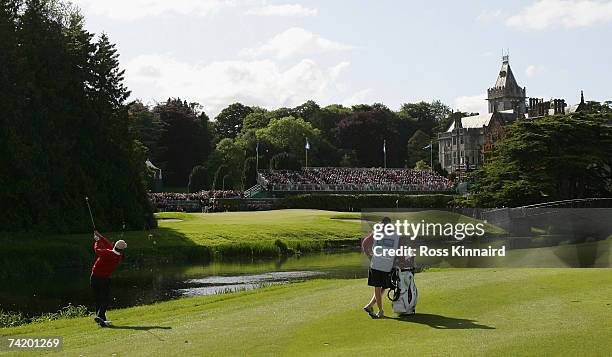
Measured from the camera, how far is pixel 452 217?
33281 mm

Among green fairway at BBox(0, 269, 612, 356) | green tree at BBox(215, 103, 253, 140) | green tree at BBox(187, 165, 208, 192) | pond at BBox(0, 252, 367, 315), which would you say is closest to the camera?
green fairway at BBox(0, 269, 612, 356)

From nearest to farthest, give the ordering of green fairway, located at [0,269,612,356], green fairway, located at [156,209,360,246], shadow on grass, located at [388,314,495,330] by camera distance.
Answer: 1. green fairway, located at [0,269,612,356]
2. shadow on grass, located at [388,314,495,330]
3. green fairway, located at [156,209,360,246]

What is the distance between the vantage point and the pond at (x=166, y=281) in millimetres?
26812

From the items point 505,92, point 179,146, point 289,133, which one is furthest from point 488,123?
point 179,146

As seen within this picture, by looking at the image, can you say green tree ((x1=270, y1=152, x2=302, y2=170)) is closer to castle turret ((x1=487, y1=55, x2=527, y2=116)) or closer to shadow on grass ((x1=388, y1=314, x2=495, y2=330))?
castle turret ((x1=487, y1=55, x2=527, y2=116))

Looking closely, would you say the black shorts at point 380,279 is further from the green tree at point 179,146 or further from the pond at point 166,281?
the green tree at point 179,146

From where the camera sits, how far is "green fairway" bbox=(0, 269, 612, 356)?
12312 mm

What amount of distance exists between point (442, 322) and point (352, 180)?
309ft

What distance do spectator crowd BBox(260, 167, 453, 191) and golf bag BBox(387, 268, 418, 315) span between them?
8139 cm

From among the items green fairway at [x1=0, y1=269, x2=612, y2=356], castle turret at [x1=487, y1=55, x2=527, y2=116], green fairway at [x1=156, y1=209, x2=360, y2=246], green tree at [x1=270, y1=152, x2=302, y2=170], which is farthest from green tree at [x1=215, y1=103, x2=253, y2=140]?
green fairway at [x1=0, y1=269, x2=612, y2=356]

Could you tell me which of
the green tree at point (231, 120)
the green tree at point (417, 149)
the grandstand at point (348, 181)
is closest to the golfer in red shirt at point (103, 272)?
the grandstand at point (348, 181)

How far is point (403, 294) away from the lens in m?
15.9

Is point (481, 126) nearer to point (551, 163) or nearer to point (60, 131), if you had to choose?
point (551, 163)

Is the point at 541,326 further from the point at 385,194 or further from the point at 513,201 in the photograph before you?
the point at 385,194
